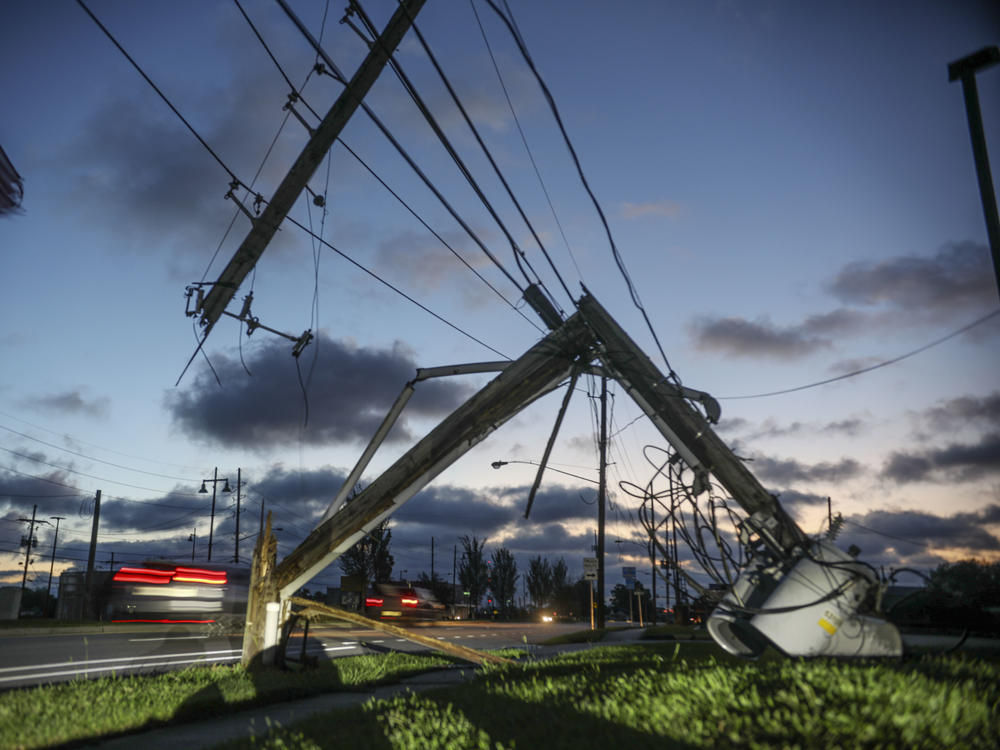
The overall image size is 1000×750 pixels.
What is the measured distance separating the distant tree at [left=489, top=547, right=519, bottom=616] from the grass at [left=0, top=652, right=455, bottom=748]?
76.9 metres

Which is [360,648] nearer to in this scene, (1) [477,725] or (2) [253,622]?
(2) [253,622]

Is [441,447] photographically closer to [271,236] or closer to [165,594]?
[271,236]

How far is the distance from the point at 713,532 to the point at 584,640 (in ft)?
45.2

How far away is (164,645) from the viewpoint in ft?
45.8

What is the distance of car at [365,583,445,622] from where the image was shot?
1075 inches

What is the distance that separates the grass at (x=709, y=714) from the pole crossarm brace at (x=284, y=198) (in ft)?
25.5

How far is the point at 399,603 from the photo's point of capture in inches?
1125

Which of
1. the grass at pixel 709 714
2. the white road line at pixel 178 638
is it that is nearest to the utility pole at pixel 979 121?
the grass at pixel 709 714

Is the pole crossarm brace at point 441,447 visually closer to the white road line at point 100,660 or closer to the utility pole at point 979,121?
the white road line at point 100,660

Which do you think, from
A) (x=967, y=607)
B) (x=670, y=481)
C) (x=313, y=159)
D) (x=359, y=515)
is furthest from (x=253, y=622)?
(x=967, y=607)

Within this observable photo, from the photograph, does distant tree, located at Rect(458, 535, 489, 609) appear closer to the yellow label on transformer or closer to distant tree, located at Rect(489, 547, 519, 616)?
distant tree, located at Rect(489, 547, 519, 616)

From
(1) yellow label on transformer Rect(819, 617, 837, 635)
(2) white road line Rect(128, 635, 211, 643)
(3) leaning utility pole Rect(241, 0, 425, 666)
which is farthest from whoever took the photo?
(2) white road line Rect(128, 635, 211, 643)

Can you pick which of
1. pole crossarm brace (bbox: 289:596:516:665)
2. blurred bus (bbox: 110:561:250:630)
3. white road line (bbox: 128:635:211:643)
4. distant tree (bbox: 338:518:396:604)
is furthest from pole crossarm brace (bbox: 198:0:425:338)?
distant tree (bbox: 338:518:396:604)

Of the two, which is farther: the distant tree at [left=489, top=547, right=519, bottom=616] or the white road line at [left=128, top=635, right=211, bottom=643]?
the distant tree at [left=489, top=547, right=519, bottom=616]
